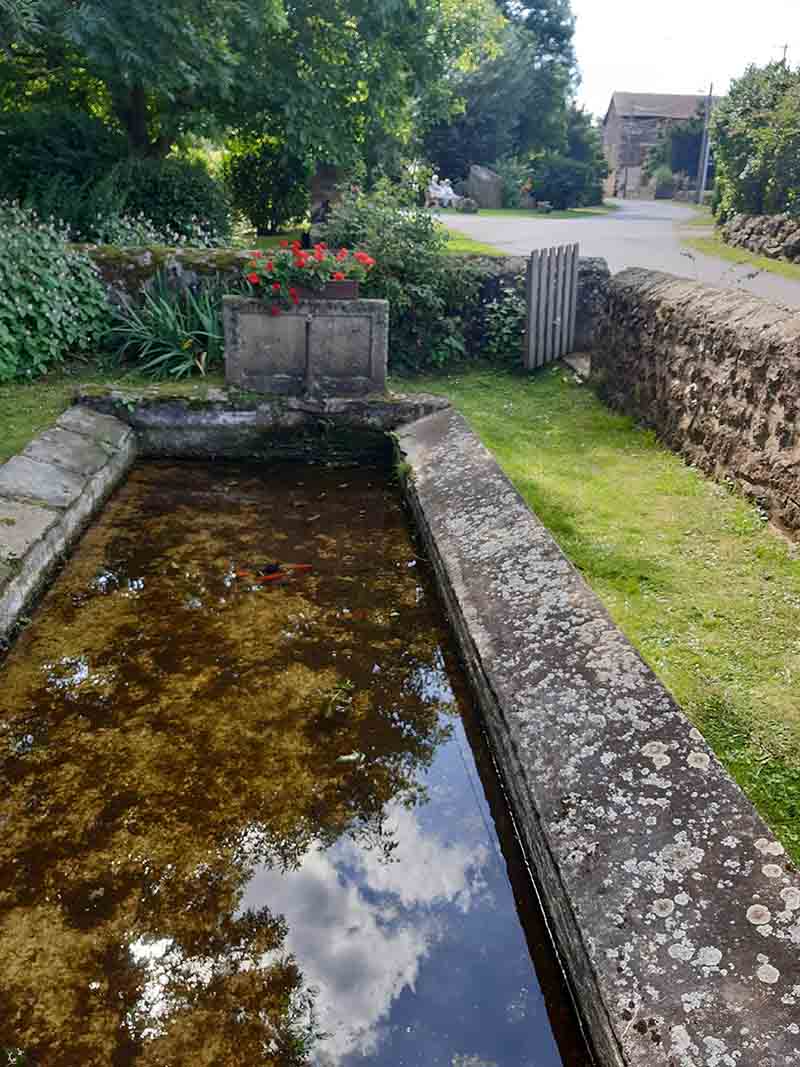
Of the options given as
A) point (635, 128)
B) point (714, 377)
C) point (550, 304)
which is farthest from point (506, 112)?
point (714, 377)

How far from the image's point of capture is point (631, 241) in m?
19.1

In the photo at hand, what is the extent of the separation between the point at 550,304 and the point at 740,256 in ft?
34.9

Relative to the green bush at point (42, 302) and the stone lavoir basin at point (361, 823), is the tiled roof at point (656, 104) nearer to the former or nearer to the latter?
the green bush at point (42, 302)

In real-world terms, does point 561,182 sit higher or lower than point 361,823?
higher

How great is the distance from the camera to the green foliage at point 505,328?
8461 mm

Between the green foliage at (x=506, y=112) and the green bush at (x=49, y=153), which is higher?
the green foliage at (x=506, y=112)

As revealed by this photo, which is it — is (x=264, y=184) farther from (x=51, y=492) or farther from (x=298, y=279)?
(x=51, y=492)

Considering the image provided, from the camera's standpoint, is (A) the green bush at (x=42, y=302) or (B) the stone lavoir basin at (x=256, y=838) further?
(A) the green bush at (x=42, y=302)

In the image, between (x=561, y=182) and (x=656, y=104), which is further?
(x=656, y=104)

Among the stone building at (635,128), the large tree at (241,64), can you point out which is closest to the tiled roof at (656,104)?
the stone building at (635,128)

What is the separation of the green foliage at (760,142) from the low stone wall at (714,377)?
13.4 meters

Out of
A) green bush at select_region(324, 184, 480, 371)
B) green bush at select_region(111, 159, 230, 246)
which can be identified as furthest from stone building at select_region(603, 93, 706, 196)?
green bush at select_region(324, 184, 480, 371)

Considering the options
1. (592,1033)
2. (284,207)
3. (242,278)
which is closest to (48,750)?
(592,1033)

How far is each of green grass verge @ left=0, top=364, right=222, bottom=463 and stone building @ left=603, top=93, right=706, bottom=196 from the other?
1968 inches
